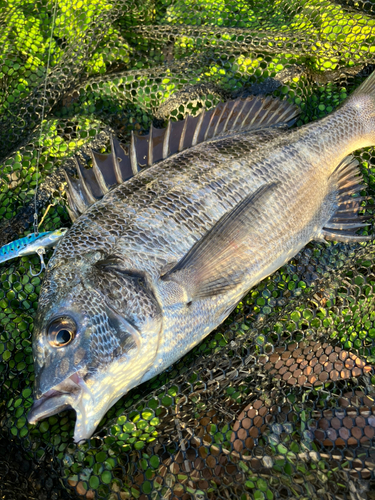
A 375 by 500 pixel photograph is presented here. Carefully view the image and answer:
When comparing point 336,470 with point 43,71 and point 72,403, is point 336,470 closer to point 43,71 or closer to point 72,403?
point 72,403

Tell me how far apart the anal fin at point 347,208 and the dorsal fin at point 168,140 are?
65cm

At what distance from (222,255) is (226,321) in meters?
0.64

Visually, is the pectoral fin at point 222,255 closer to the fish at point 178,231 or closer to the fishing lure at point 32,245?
the fish at point 178,231

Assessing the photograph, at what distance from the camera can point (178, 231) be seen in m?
2.60

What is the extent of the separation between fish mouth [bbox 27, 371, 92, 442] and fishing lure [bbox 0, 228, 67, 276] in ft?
3.56

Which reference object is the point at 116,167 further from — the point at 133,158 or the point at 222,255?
the point at 222,255

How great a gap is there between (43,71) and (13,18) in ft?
→ 2.06

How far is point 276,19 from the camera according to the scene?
3955mm

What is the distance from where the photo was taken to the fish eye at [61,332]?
214cm

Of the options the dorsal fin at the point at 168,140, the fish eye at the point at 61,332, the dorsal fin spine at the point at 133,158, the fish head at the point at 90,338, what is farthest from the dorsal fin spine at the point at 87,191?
the fish eye at the point at 61,332

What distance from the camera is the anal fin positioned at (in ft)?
10.3

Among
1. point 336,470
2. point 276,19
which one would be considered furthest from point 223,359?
point 276,19

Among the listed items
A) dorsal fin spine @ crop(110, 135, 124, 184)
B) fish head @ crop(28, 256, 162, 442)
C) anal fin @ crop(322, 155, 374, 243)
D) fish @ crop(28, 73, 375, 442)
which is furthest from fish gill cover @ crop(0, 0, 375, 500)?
dorsal fin spine @ crop(110, 135, 124, 184)

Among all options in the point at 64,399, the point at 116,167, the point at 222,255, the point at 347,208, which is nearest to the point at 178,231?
the point at 222,255
